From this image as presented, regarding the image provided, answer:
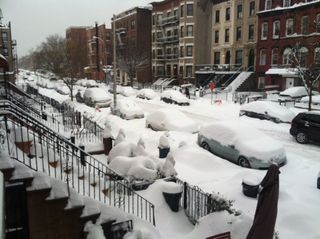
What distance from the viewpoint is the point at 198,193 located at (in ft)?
28.4

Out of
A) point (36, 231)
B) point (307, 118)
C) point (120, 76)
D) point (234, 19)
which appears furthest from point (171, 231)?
point (120, 76)

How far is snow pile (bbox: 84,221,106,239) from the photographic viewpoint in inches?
246

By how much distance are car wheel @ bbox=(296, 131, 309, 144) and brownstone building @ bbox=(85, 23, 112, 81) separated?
56.4 meters

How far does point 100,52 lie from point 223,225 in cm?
7301

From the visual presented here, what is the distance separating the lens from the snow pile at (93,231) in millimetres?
6250

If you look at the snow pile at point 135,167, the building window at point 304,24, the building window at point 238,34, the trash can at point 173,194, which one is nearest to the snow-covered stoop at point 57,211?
the trash can at point 173,194

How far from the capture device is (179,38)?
169ft

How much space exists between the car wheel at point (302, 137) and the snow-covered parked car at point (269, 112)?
14.6 ft

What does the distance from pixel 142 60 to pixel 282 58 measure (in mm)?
25540

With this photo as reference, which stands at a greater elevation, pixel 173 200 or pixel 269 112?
pixel 269 112

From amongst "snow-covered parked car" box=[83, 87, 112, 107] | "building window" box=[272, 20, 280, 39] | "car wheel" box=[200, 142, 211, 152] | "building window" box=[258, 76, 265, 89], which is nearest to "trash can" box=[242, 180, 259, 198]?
"car wheel" box=[200, 142, 211, 152]

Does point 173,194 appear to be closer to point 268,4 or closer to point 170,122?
point 170,122

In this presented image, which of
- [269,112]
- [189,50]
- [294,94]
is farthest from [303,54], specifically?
[189,50]

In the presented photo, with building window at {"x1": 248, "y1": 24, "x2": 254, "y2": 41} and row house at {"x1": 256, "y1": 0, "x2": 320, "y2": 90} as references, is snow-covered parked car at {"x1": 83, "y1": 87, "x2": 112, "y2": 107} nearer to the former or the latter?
row house at {"x1": 256, "y1": 0, "x2": 320, "y2": 90}
